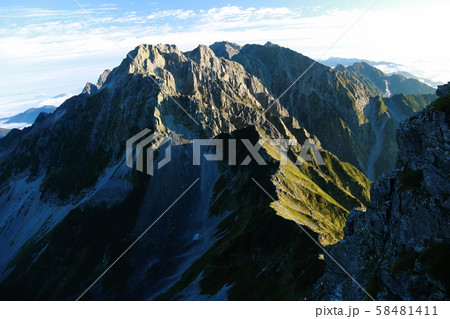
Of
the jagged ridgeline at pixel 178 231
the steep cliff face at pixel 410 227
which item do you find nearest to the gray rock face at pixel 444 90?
the steep cliff face at pixel 410 227

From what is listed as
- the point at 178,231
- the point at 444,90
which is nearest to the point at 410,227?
the point at 444,90

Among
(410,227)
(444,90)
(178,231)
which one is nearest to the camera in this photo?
(410,227)

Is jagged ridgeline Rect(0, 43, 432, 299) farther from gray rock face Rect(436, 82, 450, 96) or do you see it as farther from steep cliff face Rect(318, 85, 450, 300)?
gray rock face Rect(436, 82, 450, 96)

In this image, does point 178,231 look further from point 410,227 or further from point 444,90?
point 444,90

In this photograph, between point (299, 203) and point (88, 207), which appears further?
point (88, 207)

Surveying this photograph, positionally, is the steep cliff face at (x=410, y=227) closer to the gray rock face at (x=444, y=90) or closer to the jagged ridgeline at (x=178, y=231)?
the gray rock face at (x=444, y=90)

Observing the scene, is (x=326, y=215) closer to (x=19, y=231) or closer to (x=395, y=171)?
(x=395, y=171)

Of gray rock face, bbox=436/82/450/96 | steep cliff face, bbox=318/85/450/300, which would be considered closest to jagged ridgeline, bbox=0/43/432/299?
steep cliff face, bbox=318/85/450/300

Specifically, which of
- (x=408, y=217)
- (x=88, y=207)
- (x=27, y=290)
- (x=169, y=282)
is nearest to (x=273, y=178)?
(x=169, y=282)

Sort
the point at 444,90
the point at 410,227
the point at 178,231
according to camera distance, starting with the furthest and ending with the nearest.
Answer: the point at 178,231 → the point at 444,90 → the point at 410,227

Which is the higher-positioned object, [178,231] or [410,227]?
[410,227]
